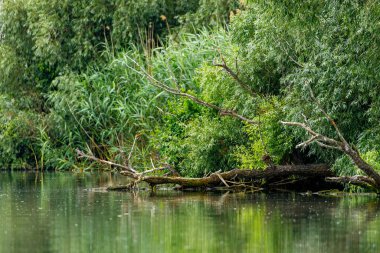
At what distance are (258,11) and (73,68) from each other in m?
14.3

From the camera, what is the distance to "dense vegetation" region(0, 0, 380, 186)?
22.8 m

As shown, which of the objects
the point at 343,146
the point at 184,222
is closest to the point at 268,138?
the point at 343,146

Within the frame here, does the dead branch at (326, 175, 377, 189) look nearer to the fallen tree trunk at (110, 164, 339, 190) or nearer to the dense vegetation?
the dense vegetation

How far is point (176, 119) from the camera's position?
2808cm

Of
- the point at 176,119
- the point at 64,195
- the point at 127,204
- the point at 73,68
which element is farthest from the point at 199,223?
the point at 73,68

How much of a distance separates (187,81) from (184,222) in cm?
1299

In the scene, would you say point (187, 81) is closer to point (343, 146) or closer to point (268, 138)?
point (268, 138)

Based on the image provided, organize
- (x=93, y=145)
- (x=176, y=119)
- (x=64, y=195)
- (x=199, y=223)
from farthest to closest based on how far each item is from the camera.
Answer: (x=93, y=145)
(x=176, y=119)
(x=64, y=195)
(x=199, y=223)

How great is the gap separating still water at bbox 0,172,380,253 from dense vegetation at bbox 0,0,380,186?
1905 millimetres

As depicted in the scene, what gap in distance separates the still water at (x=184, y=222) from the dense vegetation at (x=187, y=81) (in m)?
1.91

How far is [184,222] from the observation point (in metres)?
17.9

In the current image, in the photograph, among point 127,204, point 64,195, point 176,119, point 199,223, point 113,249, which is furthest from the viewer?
point 176,119

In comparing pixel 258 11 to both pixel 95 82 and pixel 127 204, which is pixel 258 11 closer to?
pixel 127 204

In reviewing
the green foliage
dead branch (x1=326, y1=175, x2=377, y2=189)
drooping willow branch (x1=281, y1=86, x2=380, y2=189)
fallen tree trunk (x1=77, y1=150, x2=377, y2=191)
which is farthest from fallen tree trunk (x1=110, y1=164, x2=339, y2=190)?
drooping willow branch (x1=281, y1=86, x2=380, y2=189)
